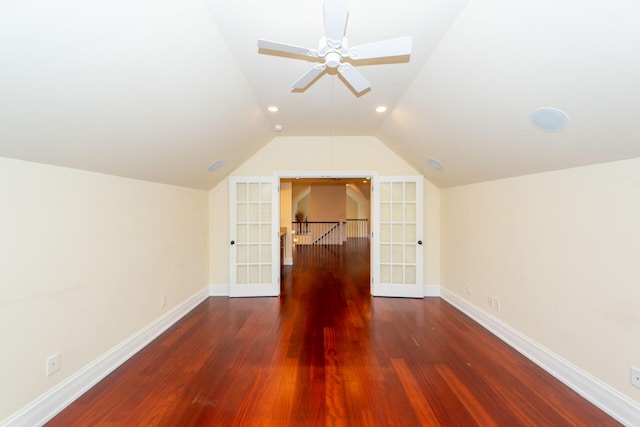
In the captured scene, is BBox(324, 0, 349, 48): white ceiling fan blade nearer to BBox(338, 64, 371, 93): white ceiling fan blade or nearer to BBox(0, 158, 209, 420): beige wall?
BBox(338, 64, 371, 93): white ceiling fan blade

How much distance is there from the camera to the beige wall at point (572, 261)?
182 centimetres

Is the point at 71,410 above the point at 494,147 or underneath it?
underneath

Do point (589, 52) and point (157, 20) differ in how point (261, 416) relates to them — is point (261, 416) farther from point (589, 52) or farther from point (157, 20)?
point (589, 52)

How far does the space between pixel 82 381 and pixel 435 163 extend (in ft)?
14.3

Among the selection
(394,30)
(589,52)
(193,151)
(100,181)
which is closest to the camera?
(589,52)

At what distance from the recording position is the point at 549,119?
1.86m

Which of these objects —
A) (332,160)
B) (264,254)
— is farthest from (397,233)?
(264,254)

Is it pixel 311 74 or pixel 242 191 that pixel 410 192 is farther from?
pixel 311 74

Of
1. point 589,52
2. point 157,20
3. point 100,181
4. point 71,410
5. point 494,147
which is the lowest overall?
point 71,410

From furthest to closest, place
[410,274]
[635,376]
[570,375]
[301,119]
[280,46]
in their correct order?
[410,274] → [301,119] → [570,375] → [635,376] → [280,46]

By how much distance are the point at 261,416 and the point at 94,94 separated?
2.39 meters

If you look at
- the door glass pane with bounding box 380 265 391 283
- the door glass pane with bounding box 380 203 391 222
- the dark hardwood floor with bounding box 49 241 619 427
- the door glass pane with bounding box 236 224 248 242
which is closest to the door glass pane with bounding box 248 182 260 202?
the door glass pane with bounding box 236 224 248 242

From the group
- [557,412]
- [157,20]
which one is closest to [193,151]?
[157,20]

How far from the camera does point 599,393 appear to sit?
193cm
